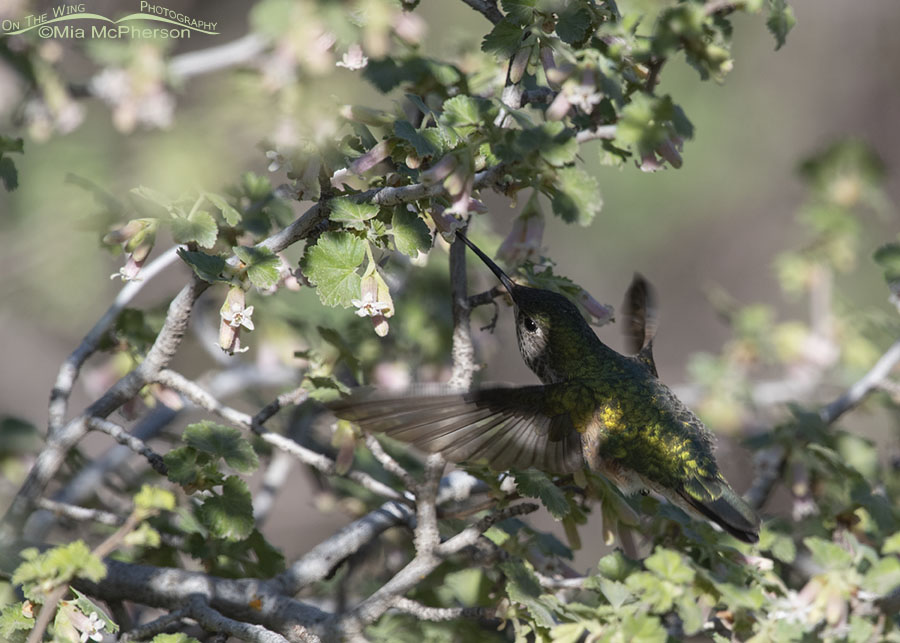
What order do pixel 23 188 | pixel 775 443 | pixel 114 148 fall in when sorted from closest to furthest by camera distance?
pixel 775 443, pixel 23 188, pixel 114 148

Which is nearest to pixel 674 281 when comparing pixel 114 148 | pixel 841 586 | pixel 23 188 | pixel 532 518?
pixel 532 518

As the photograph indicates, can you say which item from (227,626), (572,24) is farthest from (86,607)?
(572,24)

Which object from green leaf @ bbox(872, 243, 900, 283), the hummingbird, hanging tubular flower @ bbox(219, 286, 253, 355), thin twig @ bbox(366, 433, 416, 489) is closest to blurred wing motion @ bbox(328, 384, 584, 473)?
the hummingbird

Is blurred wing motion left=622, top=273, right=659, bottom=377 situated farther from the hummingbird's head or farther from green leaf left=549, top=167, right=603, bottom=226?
green leaf left=549, top=167, right=603, bottom=226

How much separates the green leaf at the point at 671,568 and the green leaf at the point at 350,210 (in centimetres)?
85

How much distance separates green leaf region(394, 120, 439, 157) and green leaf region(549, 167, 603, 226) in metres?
0.45

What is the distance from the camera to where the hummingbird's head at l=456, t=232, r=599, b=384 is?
2158 mm

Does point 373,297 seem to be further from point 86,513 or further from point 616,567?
point 86,513

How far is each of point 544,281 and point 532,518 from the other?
3.85 m

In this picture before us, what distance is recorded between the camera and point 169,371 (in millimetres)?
1915

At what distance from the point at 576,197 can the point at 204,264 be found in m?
0.78

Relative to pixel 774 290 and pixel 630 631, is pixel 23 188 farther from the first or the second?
pixel 774 290

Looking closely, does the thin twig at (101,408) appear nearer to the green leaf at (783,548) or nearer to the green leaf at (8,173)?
the green leaf at (8,173)

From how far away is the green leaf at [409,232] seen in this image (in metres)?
1.60
